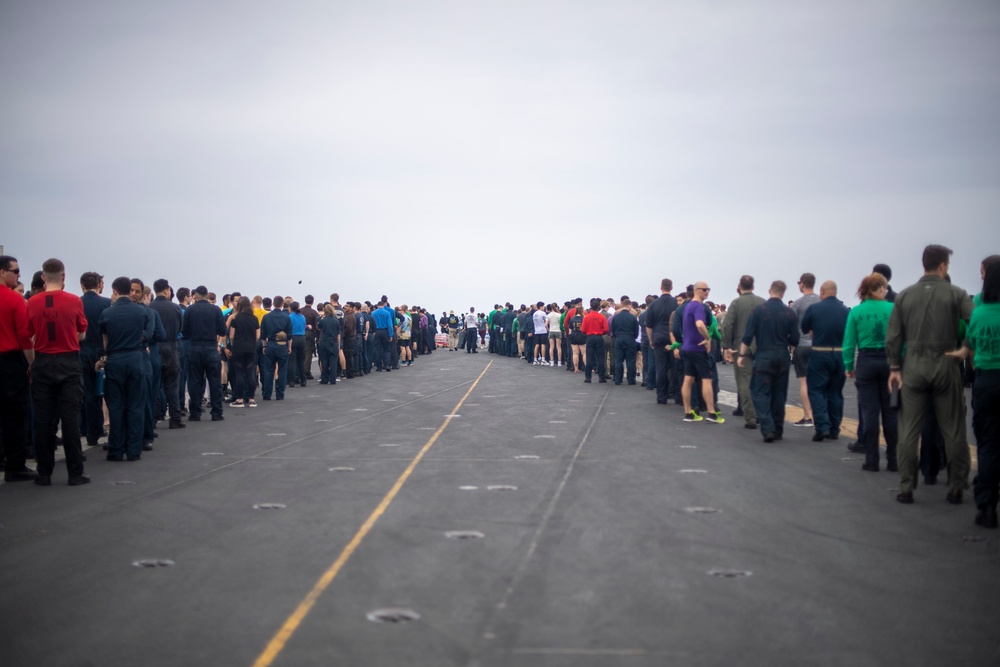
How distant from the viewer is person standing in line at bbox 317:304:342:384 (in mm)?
26234

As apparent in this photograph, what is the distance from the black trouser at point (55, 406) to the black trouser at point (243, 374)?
8.82 m

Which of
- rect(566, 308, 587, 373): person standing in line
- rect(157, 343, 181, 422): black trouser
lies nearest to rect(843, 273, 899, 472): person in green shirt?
rect(157, 343, 181, 422): black trouser

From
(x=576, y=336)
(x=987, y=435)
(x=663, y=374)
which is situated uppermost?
(x=576, y=336)

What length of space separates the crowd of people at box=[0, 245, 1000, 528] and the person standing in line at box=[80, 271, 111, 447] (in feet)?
0.07

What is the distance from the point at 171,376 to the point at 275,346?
610 centimetres

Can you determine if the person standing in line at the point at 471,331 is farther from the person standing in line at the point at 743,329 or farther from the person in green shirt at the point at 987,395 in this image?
Result: the person in green shirt at the point at 987,395

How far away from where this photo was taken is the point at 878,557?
22.3 feet

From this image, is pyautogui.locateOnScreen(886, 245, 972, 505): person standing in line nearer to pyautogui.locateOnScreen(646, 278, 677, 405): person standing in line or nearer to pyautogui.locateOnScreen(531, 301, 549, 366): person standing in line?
pyautogui.locateOnScreen(646, 278, 677, 405): person standing in line

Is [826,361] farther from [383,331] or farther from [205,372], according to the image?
[383,331]

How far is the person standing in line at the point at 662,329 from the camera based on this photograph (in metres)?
19.4

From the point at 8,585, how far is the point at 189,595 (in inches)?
51.9

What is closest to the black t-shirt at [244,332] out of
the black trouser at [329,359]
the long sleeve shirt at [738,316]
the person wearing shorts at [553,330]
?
the black trouser at [329,359]

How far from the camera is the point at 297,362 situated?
2606 centimetres

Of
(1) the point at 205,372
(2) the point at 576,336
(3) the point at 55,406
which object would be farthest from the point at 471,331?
(3) the point at 55,406
